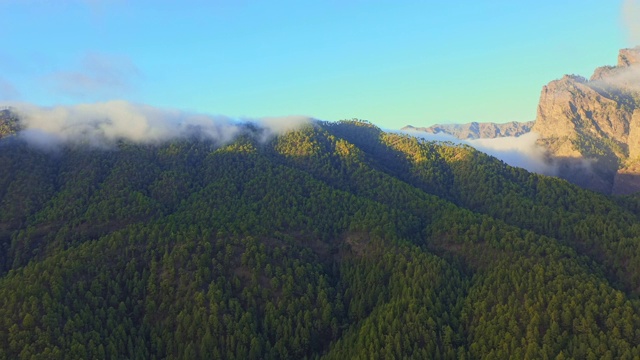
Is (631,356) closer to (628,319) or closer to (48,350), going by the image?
(628,319)

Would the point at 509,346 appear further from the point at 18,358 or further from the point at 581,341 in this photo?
the point at 18,358

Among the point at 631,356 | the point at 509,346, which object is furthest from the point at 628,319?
the point at 509,346

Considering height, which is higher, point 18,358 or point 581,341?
point 581,341

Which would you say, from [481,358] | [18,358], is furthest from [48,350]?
[481,358]

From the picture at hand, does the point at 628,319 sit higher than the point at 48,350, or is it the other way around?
the point at 628,319

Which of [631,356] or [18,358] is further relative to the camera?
[18,358]

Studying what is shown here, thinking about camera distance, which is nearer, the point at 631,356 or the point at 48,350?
the point at 631,356

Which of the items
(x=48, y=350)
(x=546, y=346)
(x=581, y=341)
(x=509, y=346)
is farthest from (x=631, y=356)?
(x=48, y=350)
